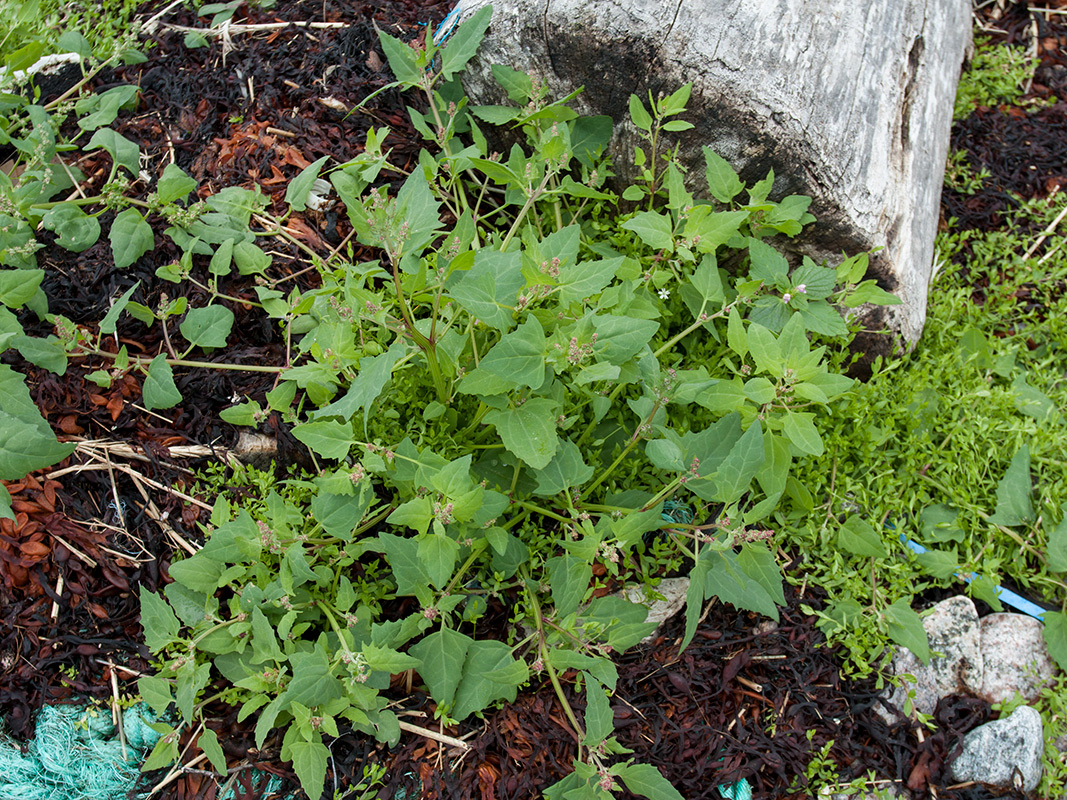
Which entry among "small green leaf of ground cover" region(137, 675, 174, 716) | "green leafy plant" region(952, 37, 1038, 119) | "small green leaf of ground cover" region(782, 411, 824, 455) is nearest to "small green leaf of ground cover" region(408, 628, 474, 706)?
"small green leaf of ground cover" region(137, 675, 174, 716)

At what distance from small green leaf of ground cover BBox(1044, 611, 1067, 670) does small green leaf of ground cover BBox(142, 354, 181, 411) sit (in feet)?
10.9

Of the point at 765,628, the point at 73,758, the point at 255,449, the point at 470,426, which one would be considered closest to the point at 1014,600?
the point at 765,628

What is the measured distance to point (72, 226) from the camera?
299cm

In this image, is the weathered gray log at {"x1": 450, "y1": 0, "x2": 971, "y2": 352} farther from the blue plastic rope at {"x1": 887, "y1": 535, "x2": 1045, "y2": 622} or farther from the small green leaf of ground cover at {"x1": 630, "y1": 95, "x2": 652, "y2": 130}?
the blue plastic rope at {"x1": 887, "y1": 535, "x2": 1045, "y2": 622}

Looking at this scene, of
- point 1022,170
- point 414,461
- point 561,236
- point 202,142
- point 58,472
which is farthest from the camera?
point 1022,170

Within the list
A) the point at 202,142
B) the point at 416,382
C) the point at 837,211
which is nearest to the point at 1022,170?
the point at 837,211

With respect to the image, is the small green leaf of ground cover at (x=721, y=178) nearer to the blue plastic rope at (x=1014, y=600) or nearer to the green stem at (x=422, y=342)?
the green stem at (x=422, y=342)

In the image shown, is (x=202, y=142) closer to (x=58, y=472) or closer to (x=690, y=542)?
(x=58, y=472)

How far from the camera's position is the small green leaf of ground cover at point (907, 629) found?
2682mm

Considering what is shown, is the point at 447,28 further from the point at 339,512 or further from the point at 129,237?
the point at 339,512

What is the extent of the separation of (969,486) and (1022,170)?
223cm

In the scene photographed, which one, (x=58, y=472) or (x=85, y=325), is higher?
(x=85, y=325)

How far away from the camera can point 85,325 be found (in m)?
3.01

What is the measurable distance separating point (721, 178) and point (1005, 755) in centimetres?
232
